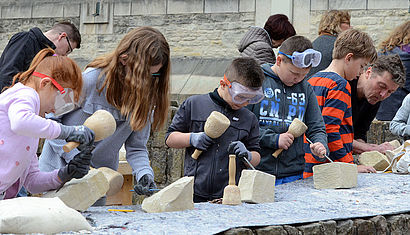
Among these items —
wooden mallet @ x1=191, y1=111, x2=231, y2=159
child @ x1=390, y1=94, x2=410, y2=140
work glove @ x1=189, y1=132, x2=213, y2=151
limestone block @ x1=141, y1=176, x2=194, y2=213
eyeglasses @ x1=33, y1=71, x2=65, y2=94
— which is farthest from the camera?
child @ x1=390, y1=94, x2=410, y2=140

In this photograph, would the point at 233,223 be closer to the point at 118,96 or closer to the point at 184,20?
the point at 118,96

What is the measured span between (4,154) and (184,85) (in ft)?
30.2

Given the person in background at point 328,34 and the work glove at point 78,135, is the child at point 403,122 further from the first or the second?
the work glove at point 78,135

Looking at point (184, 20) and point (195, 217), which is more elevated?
point (184, 20)

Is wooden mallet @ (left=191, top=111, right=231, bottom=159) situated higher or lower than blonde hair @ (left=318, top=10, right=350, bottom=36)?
lower

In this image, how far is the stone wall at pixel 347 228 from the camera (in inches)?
128

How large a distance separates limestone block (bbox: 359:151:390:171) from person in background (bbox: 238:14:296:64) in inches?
49.6

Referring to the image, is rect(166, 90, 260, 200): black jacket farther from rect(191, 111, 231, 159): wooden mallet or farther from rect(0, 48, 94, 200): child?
rect(0, 48, 94, 200): child

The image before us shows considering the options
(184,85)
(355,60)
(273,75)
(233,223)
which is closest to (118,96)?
(233,223)

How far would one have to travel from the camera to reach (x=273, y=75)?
5.21 meters

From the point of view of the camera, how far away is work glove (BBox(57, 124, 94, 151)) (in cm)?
331

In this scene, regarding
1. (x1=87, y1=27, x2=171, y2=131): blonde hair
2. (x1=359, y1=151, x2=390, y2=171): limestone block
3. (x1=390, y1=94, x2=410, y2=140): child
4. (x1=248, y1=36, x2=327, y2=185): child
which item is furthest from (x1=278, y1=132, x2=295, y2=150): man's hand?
(x1=390, y1=94, x2=410, y2=140): child

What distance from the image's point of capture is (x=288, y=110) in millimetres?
5164

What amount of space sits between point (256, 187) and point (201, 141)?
0.50 metres
